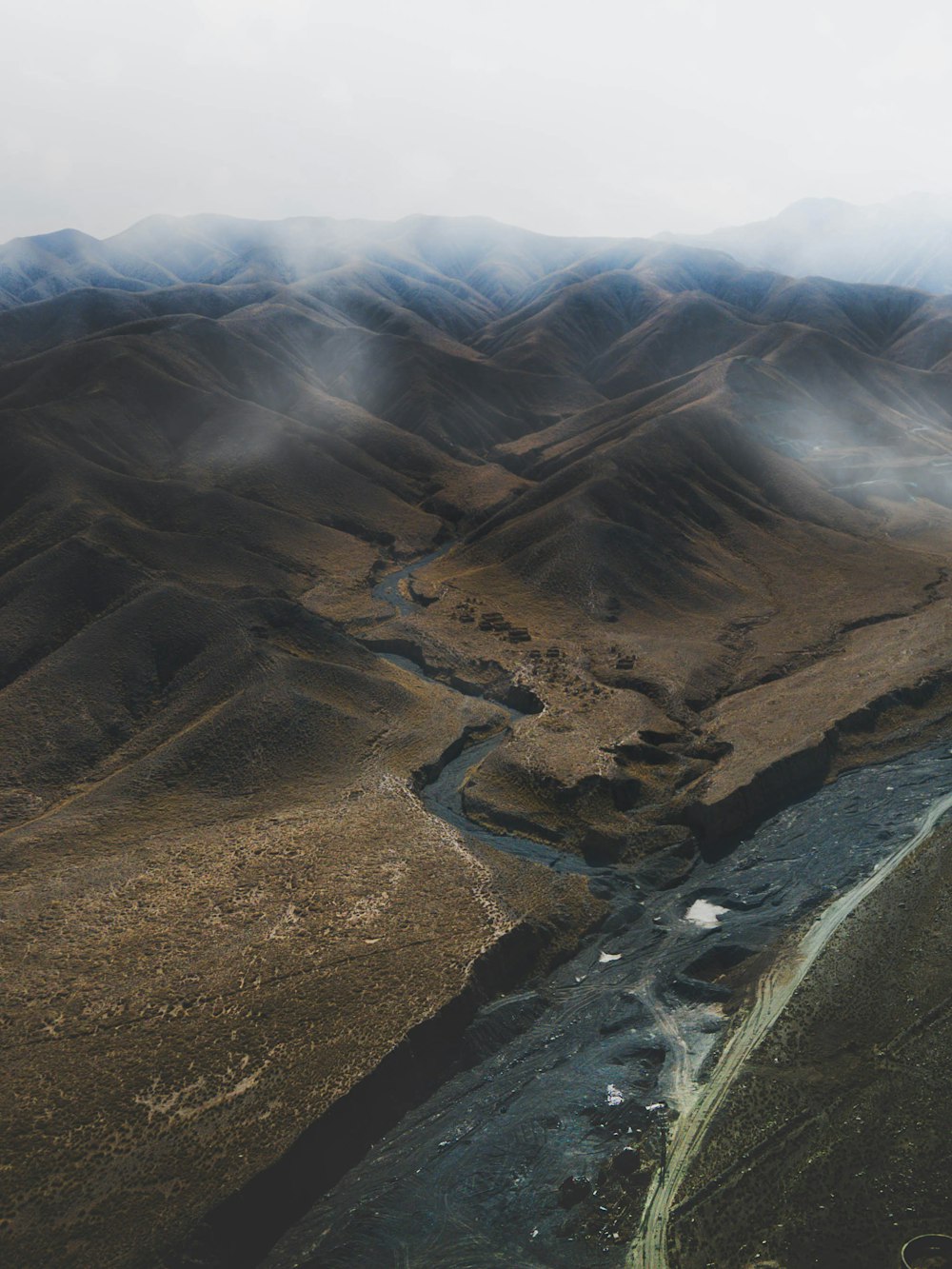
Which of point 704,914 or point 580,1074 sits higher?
point 580,1074

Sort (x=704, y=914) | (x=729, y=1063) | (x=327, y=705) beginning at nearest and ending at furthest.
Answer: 1. (x=729, y=1063)
2. (x=704, y=914)
3. (x=327, y=705)

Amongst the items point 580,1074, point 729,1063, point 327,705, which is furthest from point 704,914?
point 327,705

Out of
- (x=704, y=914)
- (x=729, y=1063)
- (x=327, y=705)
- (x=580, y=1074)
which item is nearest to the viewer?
(x=729, y=1063)

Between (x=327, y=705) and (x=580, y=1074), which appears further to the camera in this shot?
(x=327, y=705)

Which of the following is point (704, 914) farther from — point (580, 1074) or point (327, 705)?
point (327, 705)

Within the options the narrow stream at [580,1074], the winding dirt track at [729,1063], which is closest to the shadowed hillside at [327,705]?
the narrow stream at [580,1074]

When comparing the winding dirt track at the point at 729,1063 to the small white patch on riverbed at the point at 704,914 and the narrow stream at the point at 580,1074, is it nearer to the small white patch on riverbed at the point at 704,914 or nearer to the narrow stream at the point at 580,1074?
the narrow stream at the point at 580,1074

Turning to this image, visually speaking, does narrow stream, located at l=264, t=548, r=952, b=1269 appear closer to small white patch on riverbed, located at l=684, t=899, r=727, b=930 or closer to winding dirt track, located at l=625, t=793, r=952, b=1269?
small white patch on riverbed, located at l=684, t=899, r=727, b=930
